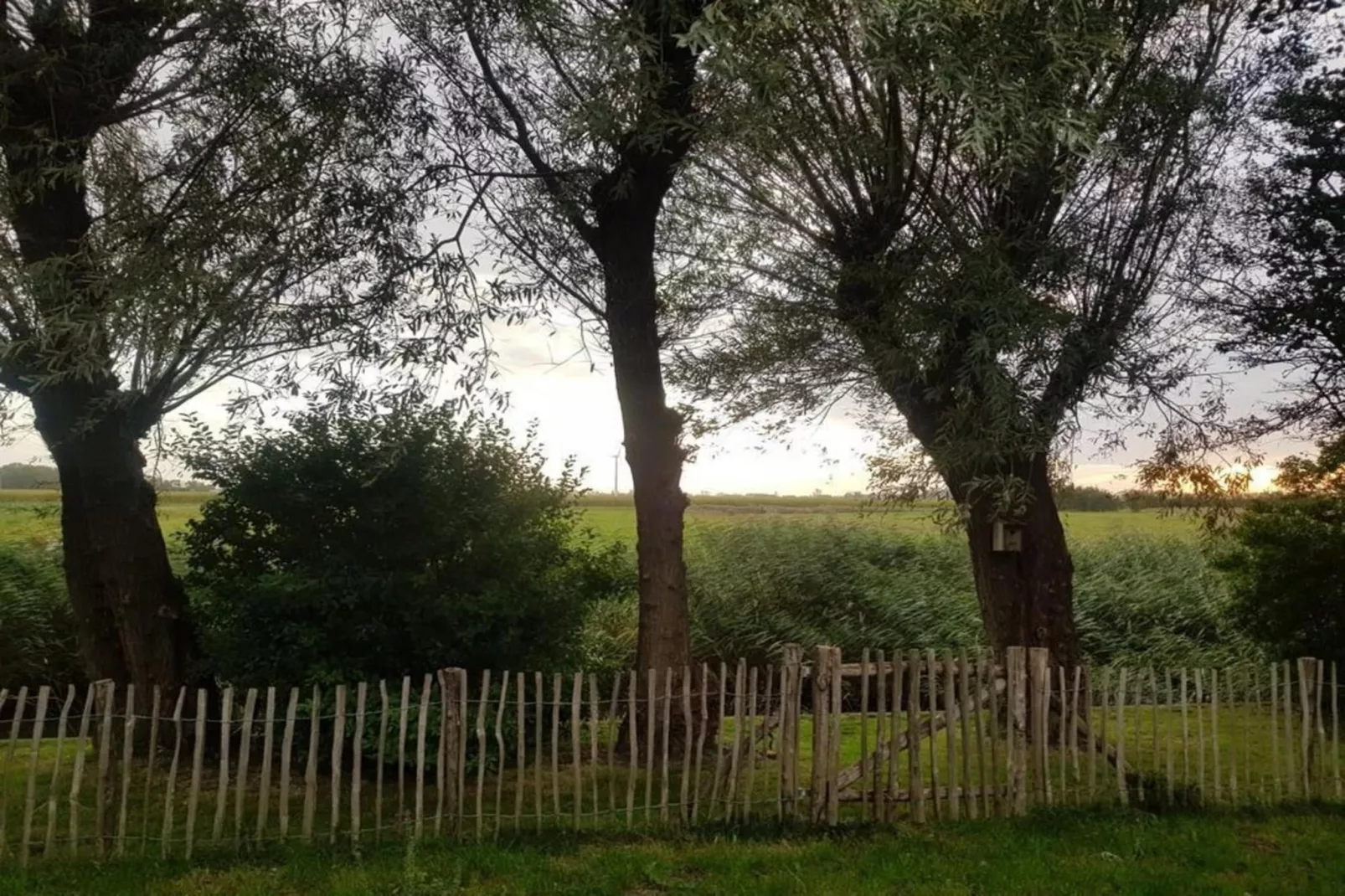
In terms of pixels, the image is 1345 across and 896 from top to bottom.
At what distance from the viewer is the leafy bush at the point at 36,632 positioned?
43.1 ft

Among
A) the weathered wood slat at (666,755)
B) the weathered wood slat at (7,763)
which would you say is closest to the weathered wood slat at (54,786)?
the weathered wood slat at (7,763)

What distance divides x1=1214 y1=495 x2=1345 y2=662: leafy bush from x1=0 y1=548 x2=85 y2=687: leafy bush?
15.5m

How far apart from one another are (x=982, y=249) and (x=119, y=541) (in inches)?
343

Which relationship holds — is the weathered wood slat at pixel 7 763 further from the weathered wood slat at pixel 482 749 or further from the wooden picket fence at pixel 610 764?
the weathered wood slat at pixel 482 749

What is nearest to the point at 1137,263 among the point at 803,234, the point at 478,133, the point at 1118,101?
the point at 1118,101

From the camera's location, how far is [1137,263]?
33.7 feet

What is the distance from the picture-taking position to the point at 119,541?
9.65 metres

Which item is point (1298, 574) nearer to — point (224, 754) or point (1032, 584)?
point (1032, 584)

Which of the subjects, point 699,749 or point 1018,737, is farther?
point 1018,737

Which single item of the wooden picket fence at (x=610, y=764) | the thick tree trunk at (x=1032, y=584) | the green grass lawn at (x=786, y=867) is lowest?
the green grass lawn at (x=786, y=867)

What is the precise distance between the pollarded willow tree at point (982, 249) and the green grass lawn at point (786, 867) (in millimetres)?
2993

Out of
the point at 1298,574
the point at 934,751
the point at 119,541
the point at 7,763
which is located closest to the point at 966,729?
the point at 934,751

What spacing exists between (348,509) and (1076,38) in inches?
275

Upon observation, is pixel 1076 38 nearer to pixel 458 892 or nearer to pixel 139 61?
pixel 458 892
